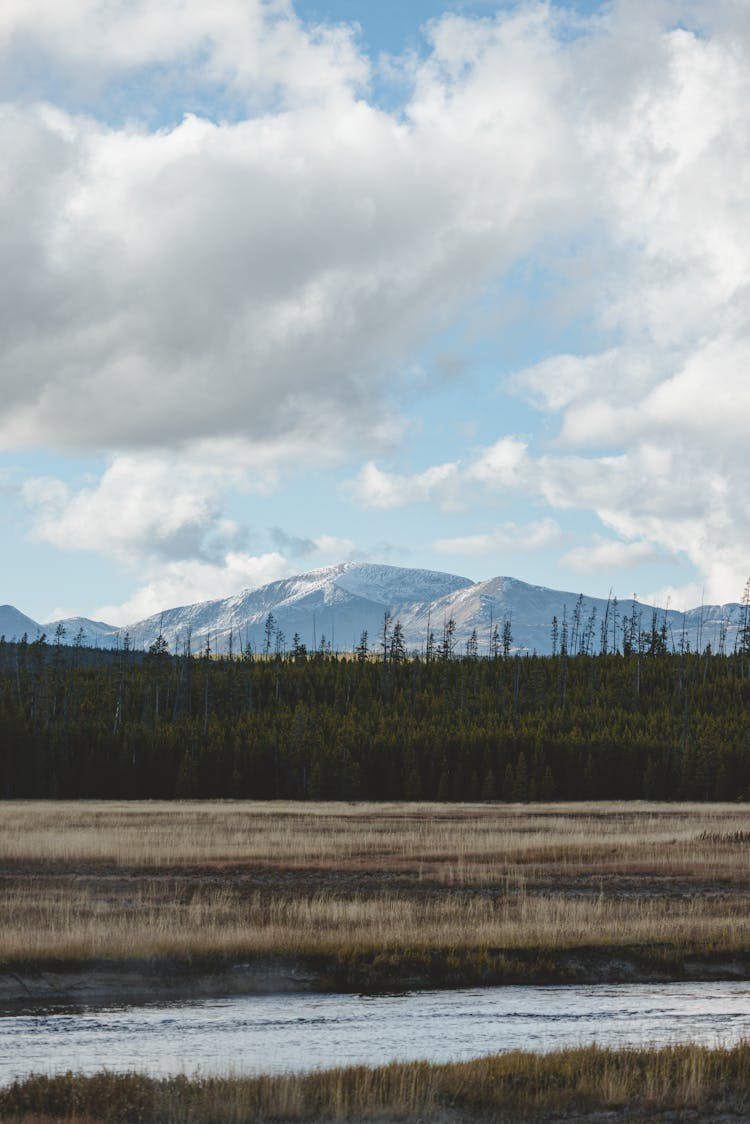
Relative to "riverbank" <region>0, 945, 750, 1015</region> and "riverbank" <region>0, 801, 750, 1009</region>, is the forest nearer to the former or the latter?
"riverbank" <region>0, 801, 750, 1009</region>

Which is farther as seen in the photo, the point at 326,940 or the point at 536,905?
the point at 536,905

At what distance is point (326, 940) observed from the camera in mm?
22812

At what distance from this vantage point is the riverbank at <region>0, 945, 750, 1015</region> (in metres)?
19.9

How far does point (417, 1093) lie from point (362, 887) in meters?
19.8

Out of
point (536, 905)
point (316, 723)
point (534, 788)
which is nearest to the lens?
point (536, 905)

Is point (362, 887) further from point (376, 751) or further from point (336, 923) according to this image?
point (376, 751)

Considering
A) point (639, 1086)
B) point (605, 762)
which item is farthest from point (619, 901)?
point (605, 762)

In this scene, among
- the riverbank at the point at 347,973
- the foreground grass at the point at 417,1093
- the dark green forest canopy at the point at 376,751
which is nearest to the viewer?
the foreground grass at the point at 417,1093

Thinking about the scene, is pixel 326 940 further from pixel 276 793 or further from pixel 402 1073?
pixel 276 793

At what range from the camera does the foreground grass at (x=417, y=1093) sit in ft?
40.9

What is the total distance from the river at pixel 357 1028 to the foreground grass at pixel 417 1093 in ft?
4.26

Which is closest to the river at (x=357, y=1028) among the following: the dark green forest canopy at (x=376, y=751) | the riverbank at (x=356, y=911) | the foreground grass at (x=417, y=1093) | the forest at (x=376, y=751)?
the riverbank at (x=356, y=911)

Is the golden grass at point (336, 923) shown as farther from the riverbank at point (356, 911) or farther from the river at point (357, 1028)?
the river at point (357, 1028)

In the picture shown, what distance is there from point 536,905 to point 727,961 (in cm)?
649
